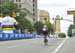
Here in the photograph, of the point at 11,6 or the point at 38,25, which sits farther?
the point at 38,25

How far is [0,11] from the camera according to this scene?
4387 inches

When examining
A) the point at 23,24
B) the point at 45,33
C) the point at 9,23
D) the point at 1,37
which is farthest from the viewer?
the point at 23,24

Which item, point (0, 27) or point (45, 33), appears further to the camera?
point (0, 27)

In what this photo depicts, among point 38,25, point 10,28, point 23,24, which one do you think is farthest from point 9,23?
point 38,25

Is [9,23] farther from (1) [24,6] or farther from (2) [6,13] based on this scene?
(1) [24,6]

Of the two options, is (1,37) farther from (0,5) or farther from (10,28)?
(0,5)

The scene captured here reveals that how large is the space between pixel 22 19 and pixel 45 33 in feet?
284

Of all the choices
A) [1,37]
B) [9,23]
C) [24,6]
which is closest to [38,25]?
[24,6]

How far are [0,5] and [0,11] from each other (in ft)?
21.9

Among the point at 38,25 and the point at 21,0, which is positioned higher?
the point at 21,0

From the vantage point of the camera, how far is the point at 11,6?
4294 inches

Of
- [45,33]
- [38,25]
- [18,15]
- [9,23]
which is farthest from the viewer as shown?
[38,25]

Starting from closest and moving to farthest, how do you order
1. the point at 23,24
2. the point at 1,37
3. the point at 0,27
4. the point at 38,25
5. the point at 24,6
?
the point at 1,37 < the point at 0,27 < the point at 23,24 < the point at 24,6 < the point at 38,25

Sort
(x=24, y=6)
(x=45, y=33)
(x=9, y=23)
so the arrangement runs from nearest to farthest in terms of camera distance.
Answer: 1. (x=45, y=33)
2. (x=9, y=23)
3. (x=24, y=6)
